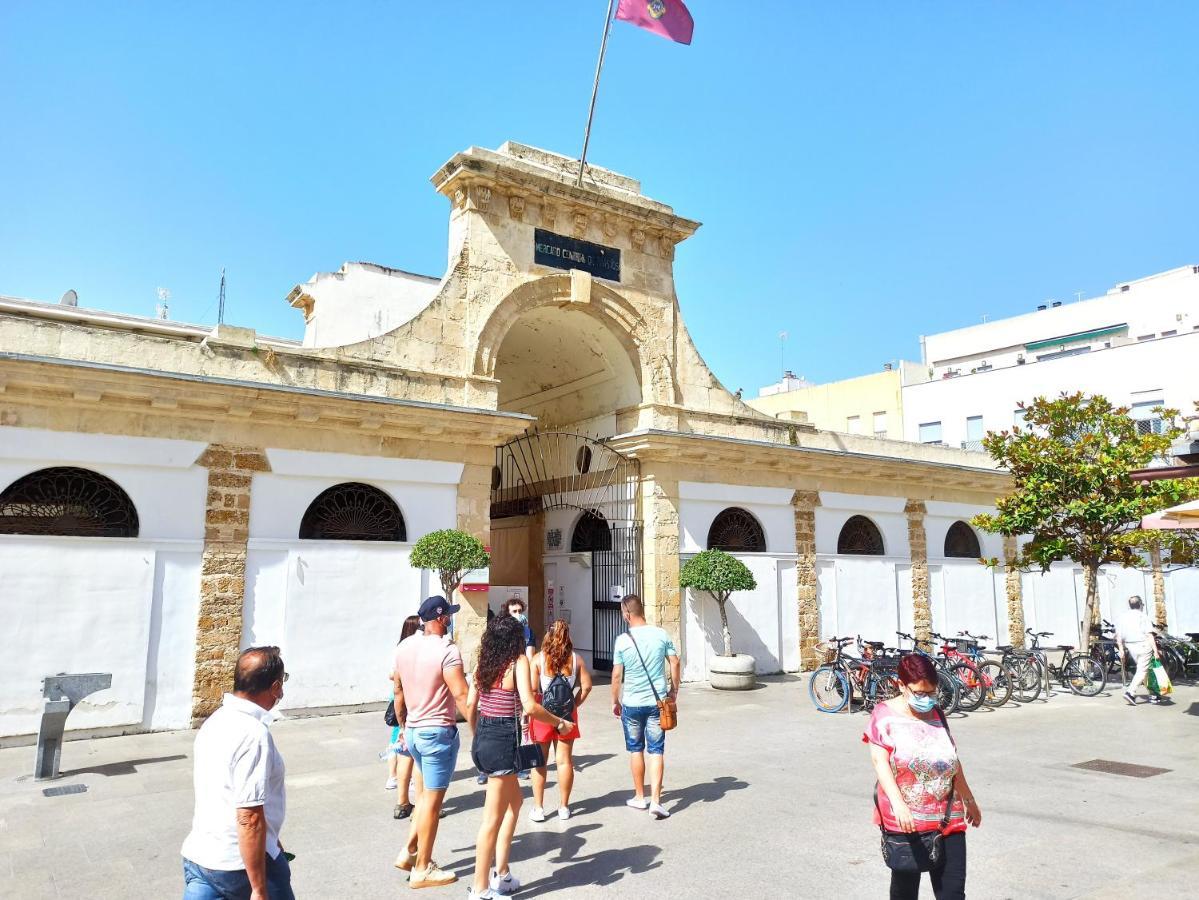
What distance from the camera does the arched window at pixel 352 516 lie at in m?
11.7

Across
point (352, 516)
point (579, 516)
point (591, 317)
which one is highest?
Result: point (591, 317)

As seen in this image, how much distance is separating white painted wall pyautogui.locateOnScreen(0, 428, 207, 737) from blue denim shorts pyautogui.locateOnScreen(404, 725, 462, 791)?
684 cm

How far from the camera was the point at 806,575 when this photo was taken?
16406 mm

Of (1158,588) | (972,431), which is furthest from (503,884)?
(972,431)

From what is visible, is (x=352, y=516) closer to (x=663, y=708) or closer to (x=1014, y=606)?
(x=663, y=708)

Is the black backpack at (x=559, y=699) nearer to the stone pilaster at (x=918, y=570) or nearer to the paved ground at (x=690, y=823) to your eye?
the paved ground at (x=690, y=823)

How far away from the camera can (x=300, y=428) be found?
455 inches

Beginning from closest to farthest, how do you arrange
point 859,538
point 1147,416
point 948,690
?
point 948,690, point 859,538, point 1147,416

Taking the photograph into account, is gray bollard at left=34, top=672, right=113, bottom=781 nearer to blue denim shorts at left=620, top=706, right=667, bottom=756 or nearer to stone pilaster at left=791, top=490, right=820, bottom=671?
blue denim shorts at left=620, top=706, right=667, bottom=756

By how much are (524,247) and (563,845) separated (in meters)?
10.5

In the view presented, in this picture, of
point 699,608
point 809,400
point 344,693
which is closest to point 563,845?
point 344,693

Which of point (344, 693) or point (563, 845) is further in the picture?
point (344, 693)

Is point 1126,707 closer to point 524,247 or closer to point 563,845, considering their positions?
point 563,845

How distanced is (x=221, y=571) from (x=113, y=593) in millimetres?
1232
